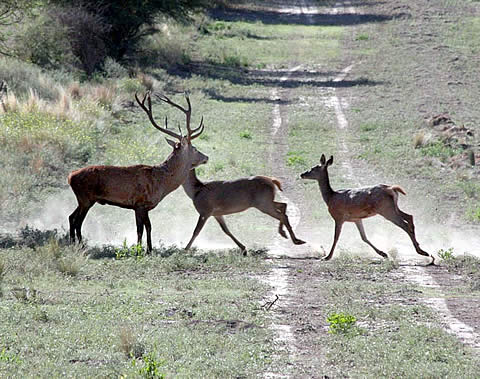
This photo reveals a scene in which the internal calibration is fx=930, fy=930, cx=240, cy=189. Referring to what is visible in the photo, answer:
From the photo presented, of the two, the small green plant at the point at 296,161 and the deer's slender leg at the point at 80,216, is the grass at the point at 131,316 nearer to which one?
the deer's slender leg at the point at 80,216

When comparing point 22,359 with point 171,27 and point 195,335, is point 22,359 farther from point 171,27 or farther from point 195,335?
point 171,27

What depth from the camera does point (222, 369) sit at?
806 centimetres

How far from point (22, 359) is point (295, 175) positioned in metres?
14.3

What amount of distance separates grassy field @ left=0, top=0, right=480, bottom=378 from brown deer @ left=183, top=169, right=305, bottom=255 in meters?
0.66

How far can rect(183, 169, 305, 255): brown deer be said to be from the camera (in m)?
15.4

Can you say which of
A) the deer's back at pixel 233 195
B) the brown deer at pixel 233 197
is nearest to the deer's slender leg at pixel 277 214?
the brown deer at pixel 233 197

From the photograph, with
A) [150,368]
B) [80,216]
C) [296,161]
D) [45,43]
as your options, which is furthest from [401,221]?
[45,43]

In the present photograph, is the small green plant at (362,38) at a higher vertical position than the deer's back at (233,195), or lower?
lower

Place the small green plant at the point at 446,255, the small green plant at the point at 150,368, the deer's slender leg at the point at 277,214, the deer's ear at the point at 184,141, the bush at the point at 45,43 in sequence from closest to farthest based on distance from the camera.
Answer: the small green plant at the point at 150,368 → the small green plant at the point at 446,255 → the deer's slender leg at the point at 277,214 → the deer's ear at the point at 184,141 → the bush at the point at 45,43

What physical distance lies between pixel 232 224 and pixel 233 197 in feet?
8.75

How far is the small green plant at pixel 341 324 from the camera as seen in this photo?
30.8 ft

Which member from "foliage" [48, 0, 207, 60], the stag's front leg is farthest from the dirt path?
"foliage" [48, 0, 207, 60]

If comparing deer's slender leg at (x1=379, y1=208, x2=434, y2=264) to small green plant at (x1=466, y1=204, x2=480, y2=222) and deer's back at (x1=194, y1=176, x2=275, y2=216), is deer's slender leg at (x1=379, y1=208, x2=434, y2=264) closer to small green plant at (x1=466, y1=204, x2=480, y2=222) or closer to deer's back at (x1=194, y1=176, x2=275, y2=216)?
deer's back at (x1=194, y1=176, x2=275, y2=216)

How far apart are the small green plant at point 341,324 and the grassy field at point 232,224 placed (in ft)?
0.07
